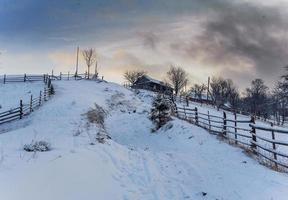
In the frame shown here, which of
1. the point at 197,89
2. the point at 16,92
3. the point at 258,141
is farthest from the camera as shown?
the point at 197,89

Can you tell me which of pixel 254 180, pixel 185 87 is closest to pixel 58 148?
pixel 254 180

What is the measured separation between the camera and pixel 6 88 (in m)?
63.6

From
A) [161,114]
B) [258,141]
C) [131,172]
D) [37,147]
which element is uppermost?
[161,114]

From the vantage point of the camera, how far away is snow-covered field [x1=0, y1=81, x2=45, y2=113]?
52.1m

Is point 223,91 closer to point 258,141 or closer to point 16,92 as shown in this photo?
point 16,92

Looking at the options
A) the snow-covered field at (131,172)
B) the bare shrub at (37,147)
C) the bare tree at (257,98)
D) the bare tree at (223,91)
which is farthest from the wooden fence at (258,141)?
the bare tree at (223,91)

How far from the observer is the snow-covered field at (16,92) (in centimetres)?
5212

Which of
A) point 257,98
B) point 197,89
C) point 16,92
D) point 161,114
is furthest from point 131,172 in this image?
point 197,89

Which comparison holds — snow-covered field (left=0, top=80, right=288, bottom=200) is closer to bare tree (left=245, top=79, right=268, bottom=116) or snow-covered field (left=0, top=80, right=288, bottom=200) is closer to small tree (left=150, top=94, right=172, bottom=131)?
small tree (left=150, top=94, right=172, bottom=131)

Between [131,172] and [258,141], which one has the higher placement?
[258,141]

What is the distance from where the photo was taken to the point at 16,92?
59.1 meters

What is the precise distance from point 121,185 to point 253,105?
347 ft

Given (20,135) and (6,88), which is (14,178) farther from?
(6,88)

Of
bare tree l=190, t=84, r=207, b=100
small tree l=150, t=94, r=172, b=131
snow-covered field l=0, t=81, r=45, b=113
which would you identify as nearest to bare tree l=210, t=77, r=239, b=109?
bare tree l=190, t=84, r=207, b=100
